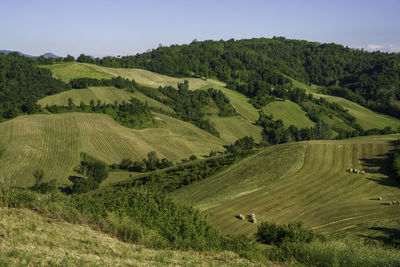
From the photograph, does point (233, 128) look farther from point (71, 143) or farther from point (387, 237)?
point (387, 237)

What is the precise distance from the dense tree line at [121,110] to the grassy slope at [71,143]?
9.36 m

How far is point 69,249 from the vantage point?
59.7 feet

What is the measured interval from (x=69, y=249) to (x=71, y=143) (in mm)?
105711

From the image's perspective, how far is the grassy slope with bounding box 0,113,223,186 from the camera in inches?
3903

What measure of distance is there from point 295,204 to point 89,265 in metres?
37.1

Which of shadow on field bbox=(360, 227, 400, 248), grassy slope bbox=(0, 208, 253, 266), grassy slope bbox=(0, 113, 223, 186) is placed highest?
grassy slope bbox=(0, 208, 253, 266)

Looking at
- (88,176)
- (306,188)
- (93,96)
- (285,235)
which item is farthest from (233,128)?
(285,235)

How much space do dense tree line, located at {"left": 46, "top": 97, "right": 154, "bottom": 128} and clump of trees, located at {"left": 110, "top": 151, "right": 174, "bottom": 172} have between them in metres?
50.2

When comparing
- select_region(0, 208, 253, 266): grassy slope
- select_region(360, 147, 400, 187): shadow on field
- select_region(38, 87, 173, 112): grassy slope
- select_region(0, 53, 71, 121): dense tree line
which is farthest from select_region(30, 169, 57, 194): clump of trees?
A: select_region(38, 87, 173, 112): grassy slope

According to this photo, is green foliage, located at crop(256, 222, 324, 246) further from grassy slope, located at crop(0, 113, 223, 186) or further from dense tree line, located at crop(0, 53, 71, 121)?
dense tree line, located at crop(0, 53, 71, 121)

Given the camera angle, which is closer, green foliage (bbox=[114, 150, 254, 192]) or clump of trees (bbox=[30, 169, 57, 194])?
green foliage (bbox=[114, 150, 254, 192])

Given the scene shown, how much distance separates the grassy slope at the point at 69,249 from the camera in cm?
1622

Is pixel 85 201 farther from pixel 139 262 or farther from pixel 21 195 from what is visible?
pixel 139 262

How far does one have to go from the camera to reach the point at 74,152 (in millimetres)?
111125
